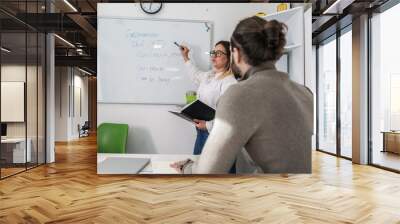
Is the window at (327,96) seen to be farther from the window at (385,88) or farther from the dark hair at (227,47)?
the dark hair at (227,47)

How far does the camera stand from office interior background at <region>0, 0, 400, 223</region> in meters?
3.71

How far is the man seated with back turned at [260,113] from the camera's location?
2787mm

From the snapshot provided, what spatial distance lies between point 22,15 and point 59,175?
2601mm

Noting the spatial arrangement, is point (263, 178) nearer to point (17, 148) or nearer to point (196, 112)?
point (196, 112)

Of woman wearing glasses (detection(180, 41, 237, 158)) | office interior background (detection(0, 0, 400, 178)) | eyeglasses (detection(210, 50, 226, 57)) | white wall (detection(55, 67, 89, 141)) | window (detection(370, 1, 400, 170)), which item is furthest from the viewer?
white wall (detection(55, 67, 89, 141))

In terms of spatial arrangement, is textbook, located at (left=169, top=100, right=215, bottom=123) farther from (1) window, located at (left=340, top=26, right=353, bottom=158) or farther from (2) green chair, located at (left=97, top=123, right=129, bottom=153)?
(1) window, located at (left=340, top=26, right=353, bottom=158)

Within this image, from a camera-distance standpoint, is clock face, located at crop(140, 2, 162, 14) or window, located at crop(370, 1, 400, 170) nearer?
clock face, located at crop(140, 2, 162, 14)

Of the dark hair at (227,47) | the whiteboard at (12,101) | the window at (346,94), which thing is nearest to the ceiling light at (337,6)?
the window at (346,94)

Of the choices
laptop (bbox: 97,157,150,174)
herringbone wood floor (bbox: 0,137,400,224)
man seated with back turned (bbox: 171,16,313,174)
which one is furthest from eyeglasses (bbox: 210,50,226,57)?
herringbone wood floor (bbox: 0,137,400,224)

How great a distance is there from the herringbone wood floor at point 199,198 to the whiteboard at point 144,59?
3.64 ft

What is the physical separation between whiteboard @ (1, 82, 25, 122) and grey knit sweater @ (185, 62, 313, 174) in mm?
3878

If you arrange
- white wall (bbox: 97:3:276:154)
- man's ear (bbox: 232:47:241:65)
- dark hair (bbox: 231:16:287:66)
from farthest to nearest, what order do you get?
white wall (bbox: 97:3:276:154) → man's ear (bbox: 232:47:241:65) → dark hair (bbox: 231:16:287:66)

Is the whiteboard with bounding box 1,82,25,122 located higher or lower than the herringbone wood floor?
higher

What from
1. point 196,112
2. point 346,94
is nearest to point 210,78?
point 196,112
